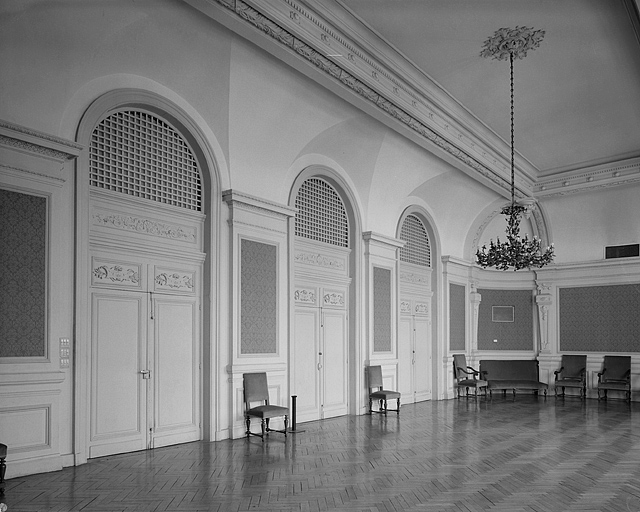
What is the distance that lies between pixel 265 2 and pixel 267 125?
236cm

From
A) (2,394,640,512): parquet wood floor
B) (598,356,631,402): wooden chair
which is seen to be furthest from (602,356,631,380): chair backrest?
(2,394,640,512): parquet wood floor

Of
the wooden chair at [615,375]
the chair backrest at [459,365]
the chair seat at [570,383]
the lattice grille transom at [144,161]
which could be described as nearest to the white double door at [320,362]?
the lattice grille transom at [144,161]

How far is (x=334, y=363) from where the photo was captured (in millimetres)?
10891

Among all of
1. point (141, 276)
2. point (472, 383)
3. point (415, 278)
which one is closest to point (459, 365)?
point (472, 383)

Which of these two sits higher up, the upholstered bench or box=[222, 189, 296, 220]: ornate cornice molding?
box=[222, 189, 296, 220]: ornate cornice molding

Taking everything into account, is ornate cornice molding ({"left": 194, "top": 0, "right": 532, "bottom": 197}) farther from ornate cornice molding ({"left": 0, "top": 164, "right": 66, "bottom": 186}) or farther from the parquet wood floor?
the parquet wood floor

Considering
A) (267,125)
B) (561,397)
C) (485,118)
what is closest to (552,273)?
(561,397)

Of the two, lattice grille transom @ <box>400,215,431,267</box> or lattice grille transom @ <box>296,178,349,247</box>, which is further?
lattice grille transom @ <box>400,215,431,267</box>

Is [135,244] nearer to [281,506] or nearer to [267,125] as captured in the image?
[267,125]

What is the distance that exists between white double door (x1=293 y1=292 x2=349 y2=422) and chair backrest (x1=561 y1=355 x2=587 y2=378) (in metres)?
6.85

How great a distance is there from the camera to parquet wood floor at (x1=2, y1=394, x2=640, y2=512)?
5.27m

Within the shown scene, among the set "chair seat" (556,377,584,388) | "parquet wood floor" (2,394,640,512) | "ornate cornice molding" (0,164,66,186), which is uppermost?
"ornate cornice molding" (0,164,66,186)

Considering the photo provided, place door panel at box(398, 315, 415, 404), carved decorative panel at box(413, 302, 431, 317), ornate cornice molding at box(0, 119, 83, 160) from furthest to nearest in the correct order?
carved decorative panel at box(413, 302, 431, 317) → door panel at box(398, 315, 415, 404) → ornate cornice molding at box(0, 119, 83, 160)

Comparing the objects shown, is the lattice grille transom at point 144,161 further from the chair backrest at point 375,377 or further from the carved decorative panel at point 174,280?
the chair backrest at point 375,377
